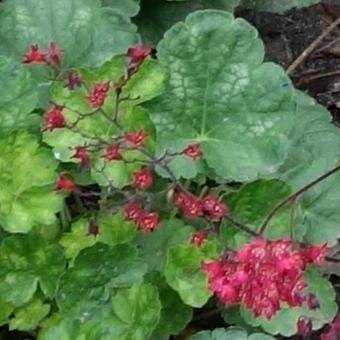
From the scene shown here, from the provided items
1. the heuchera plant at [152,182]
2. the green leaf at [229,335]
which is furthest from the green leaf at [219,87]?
the green leaf at [229,335]

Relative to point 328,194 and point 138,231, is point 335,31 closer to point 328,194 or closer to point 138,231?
point 328,194

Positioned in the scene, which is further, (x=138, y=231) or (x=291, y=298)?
(x=138, y=231)

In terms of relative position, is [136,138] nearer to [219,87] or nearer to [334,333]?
[219,87]

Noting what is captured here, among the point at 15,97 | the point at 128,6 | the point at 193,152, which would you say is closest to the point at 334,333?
the point at 193,152

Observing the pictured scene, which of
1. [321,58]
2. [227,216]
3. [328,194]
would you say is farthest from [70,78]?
[321,58]

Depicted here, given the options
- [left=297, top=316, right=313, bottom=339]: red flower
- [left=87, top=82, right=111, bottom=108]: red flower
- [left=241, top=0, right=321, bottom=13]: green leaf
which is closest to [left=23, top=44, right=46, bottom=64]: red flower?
[left=87, top=82, right=111, bottom=108]: red flower

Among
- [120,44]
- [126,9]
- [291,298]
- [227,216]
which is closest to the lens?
[291,298]
